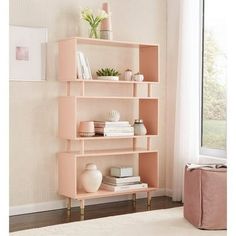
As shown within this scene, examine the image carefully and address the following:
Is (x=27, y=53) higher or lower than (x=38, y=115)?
higher

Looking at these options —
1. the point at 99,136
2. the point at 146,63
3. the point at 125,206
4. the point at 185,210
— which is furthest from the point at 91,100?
the point at 185,210

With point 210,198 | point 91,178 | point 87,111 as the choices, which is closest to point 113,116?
point 87,111

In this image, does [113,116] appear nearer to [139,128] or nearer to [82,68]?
[139,128]

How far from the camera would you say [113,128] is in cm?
436

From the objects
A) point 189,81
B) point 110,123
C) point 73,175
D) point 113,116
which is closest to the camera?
point 73,175

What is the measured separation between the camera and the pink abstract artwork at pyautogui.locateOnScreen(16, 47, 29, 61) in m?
4.12

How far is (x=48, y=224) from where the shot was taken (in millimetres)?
3768

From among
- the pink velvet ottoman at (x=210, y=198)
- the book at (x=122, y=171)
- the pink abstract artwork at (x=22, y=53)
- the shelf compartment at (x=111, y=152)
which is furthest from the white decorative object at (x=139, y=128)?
the pink abstract artwork at (x=22, y=53)

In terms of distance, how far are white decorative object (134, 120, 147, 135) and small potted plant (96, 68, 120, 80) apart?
52cm

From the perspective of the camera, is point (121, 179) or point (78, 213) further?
point (121, 179)

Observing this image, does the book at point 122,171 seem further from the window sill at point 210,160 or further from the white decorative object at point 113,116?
the window sill at point 210,160

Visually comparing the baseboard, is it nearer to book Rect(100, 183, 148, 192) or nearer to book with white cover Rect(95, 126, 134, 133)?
book Rect(100, 183, 148, 192)

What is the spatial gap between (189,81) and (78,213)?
174 centimetres

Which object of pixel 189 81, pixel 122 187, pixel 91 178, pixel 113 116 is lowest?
pixel 122 187
